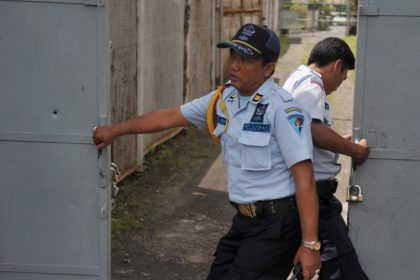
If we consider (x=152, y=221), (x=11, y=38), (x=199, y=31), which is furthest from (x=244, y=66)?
A: (x=199, y=31)

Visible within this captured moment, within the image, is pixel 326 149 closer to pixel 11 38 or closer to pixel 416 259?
pixel 416 259

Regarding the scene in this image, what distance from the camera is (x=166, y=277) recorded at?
5.10 metres

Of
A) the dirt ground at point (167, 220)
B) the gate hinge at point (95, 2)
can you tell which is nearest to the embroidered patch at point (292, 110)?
the gate hinge at point (95, 2)

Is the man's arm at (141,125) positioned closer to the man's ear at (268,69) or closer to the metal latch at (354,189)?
the man's ear at (268,69)

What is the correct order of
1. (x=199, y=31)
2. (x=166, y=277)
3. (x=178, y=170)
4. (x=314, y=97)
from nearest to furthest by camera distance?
(x=314, y=97) → (x=166, y=277) → (x=178, y=170) → (x=199, y=31)

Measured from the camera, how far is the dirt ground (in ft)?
17.4

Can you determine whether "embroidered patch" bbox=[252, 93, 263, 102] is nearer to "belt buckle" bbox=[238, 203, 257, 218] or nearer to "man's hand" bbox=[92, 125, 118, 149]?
"belt buckle" bbox=[238, 203, 257, 218]

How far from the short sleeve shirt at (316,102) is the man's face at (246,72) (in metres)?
0.28

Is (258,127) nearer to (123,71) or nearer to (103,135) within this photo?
(103,135)

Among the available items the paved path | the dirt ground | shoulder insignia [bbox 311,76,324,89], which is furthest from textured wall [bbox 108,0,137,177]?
shoulder insignia [bbox 311,76,324,89]

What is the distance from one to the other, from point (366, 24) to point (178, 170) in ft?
15.7

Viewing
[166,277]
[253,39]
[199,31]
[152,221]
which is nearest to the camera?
[253,39]

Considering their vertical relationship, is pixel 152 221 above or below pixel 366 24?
below

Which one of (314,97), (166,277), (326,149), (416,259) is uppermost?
(314,97)
